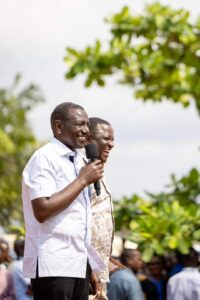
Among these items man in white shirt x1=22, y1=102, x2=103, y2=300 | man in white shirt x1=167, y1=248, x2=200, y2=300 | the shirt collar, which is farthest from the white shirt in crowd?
the shirt collar

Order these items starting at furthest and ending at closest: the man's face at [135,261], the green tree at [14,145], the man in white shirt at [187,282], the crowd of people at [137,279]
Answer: the green tree at [14,145], the man's face at [135,261], the man in white shirt at [187,282], the crowd of people at [137,279]

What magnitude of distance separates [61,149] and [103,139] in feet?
2.82

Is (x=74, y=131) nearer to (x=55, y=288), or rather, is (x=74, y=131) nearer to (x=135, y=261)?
(x=55, y=288)

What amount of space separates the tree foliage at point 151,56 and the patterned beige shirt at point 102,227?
476cm

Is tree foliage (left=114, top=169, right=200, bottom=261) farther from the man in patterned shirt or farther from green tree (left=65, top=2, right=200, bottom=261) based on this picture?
the man in patterned shirt

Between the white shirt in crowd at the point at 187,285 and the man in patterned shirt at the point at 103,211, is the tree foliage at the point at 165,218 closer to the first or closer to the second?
the white shirt in crowd at the point at 187,285

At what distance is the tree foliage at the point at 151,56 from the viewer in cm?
1129

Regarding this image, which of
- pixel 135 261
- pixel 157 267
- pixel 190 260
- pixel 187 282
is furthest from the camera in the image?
pixel 157 267

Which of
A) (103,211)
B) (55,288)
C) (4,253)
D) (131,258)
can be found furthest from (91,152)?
(4,253)

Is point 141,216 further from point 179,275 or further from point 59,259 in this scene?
point 59,259

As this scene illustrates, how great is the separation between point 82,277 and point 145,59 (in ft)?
19.5

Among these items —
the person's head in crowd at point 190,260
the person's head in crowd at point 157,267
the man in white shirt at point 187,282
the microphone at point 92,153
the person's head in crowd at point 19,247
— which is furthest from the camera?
the person's head in crowd at point 157,267

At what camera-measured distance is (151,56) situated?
11.4 meters

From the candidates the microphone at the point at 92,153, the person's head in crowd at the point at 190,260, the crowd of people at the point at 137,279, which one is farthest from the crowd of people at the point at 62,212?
the person's head in crowd at the point at 190,260
